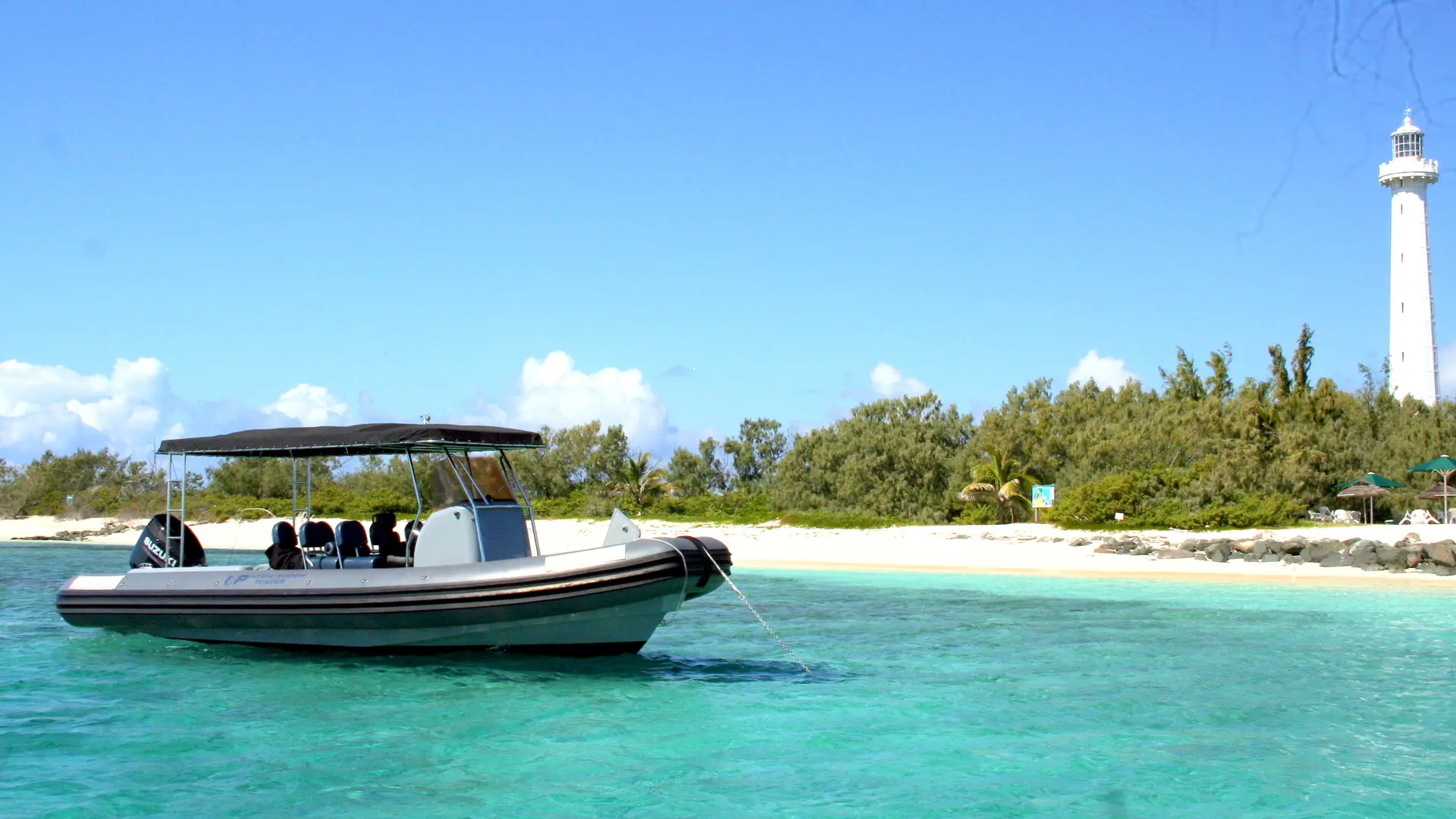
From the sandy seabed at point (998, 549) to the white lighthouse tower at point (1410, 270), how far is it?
21478mm

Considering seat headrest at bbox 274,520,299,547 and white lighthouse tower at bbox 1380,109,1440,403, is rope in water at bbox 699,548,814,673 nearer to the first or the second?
seat headrest at bbox 274,520,299,547

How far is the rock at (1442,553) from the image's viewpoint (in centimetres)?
2100

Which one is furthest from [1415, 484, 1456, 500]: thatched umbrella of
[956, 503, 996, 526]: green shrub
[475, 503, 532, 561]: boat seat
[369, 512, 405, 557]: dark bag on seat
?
[369, 512, 405, 557]: dark bag on seat

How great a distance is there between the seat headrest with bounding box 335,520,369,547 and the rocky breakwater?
56.7 feet

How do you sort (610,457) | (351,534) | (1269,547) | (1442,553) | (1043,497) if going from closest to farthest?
(351,534) < (1442,553) < (1269,547) < (1043,497) < (610,457)

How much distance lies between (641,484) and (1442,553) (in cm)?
2633

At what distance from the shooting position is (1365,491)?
93.5 feet

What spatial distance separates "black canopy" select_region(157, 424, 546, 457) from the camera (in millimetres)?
10570

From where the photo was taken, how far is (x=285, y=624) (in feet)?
36.5

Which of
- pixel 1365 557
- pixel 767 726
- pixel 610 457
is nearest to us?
pixel 767 726

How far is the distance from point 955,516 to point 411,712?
28720mm

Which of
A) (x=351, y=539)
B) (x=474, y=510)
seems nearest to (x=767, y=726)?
(x=474, y=510)

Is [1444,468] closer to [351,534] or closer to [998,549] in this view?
[998,549]

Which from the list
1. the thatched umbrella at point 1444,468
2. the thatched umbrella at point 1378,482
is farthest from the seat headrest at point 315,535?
the thatched umbrella at point 1444,468
